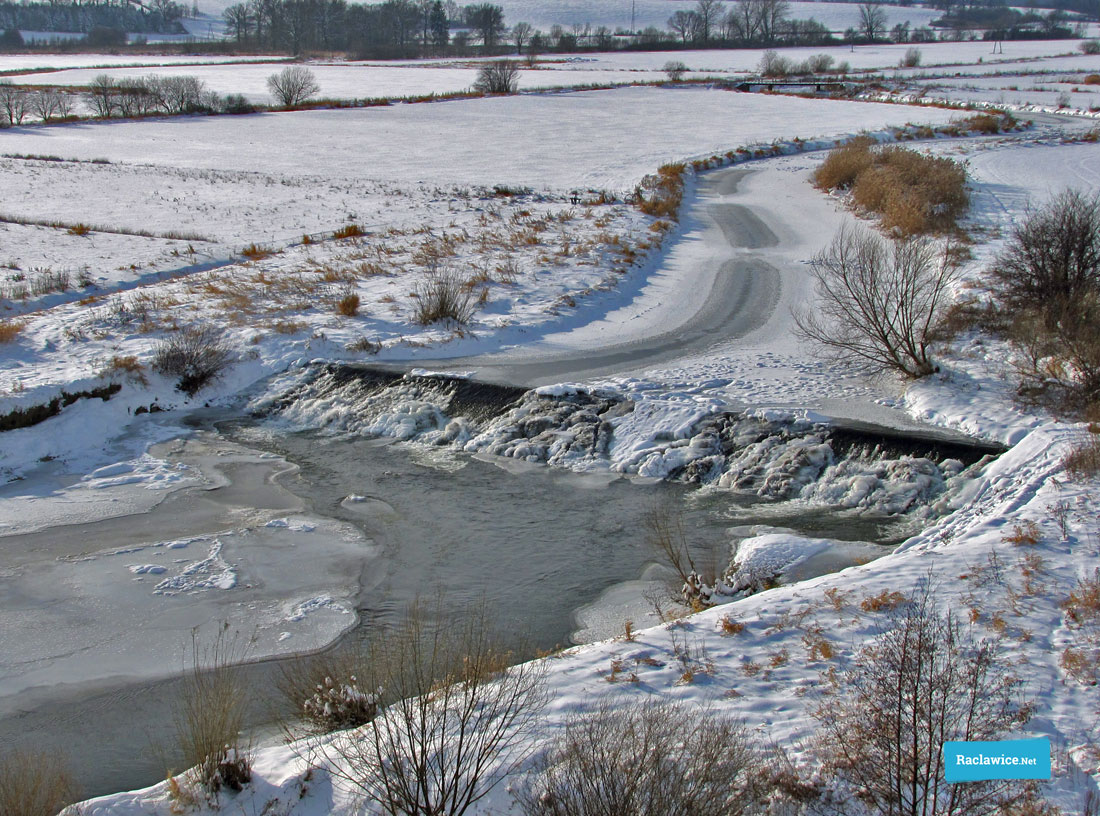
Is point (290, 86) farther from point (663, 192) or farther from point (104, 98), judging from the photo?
point (663, 192)

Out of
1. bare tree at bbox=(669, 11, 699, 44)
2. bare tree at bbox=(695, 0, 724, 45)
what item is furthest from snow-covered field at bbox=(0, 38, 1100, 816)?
bare tree at bbox=(669, 11, 699, 44)

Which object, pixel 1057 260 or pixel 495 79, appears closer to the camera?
pixel 1057 260

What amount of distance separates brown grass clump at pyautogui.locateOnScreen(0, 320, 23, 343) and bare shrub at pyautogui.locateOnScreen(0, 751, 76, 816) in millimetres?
12247

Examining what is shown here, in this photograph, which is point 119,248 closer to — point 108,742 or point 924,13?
point 108,742

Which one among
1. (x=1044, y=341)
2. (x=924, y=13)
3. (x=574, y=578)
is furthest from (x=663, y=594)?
(x=924, y=13)

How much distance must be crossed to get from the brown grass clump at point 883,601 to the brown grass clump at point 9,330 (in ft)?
55.5

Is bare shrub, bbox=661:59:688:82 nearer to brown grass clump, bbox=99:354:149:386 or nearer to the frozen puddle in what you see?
brown grass clump, bbox=99:354:149:386

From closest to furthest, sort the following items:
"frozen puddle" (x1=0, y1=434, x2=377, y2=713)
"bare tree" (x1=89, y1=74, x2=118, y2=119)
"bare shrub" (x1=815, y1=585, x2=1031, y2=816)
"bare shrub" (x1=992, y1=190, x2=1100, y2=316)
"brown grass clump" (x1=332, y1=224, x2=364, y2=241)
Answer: "bare shrub" (x1=815, y1=585, x2=1031, y2=816), "frozen puddle" (x1=0, y1=434, x2=377, y2=713), "bare shrub" (x1=992, y1=190, x2=1100, y2=316), "brown grass clump" (x1=332, y1=224, x2=364, y2=241), "bare tree" (x1=89, y1=74, x2=118, y2=119)

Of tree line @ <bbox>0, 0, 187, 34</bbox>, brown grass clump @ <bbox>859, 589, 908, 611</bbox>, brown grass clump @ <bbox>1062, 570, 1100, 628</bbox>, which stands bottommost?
brown grass clump @ <bbox>859, 589, 908, 611</bbox>

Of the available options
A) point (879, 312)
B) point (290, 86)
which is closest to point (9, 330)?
point (879, 312)

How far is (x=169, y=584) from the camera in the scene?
10664mm

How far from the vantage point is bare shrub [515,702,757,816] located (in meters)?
4.90

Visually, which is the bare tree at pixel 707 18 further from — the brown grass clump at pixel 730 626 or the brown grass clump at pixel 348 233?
the brown grass clump at pixel 730 626

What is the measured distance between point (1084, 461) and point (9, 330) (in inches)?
760
